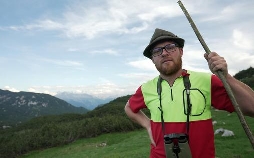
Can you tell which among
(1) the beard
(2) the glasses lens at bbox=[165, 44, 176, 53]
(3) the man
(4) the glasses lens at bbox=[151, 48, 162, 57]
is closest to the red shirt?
(3) the man

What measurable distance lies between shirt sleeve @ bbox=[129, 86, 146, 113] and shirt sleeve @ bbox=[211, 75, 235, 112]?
1.33 metres

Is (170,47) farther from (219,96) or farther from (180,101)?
(219,96)

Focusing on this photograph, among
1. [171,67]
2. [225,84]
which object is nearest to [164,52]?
[171,67]

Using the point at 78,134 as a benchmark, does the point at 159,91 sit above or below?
above

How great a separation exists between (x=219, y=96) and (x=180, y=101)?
21.2 inches

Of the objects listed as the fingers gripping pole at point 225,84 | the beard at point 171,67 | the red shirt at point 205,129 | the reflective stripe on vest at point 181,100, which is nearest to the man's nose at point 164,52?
the beard at point 171,67

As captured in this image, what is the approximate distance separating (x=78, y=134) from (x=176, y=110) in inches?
1491

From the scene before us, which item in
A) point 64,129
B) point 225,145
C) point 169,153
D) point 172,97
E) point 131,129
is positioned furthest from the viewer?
point 64,129

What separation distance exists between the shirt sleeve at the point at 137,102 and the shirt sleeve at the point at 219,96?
1.33m

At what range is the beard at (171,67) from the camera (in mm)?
3920

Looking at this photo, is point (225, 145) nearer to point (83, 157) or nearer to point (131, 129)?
point (83, 157)

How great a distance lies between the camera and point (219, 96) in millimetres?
3658

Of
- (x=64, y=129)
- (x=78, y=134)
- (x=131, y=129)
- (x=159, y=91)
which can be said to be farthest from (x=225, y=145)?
(x=64, y=129)

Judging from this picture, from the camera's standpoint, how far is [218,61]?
8.98 ft
